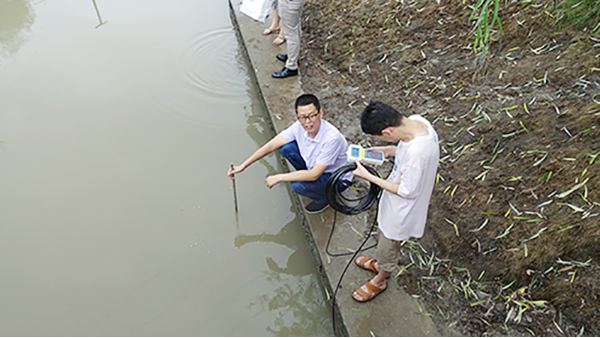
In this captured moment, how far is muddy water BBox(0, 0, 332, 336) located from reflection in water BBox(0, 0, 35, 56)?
4 cm

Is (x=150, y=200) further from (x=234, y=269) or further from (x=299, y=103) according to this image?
(x=299, y=103)

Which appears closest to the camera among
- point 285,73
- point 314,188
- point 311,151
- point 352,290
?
point 352,290

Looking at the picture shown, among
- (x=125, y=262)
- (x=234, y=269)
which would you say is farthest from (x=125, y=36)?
(x=234, y=269)

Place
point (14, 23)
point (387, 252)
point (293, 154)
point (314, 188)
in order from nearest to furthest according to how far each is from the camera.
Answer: point (387, 252) < point (314, 188) < point (293, 154) < point (14, 23)

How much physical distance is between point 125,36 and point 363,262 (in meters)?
5.06

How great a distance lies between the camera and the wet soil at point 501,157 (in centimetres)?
257

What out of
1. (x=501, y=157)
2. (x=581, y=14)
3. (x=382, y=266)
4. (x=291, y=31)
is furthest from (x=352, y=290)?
(x=581, y=14)

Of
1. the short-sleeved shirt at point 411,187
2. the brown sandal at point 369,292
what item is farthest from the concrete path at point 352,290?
the short-sleeved shirt at point 411,187

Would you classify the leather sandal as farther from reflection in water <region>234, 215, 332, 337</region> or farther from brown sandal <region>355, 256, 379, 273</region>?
brown sandal <region>355, 256, 379, 273</region>

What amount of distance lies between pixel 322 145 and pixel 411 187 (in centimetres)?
102

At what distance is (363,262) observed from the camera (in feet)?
9.37

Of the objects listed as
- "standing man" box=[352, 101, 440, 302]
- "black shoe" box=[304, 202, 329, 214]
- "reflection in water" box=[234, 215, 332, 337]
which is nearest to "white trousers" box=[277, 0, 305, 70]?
"black shoe" box=[304, 202, 329, 214]

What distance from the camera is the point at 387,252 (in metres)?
2.47

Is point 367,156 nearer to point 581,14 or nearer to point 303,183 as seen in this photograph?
point 303,183
